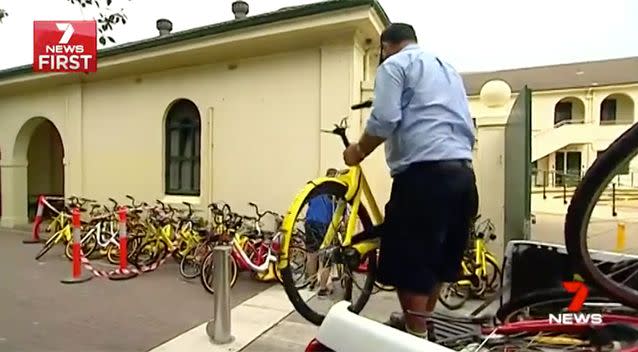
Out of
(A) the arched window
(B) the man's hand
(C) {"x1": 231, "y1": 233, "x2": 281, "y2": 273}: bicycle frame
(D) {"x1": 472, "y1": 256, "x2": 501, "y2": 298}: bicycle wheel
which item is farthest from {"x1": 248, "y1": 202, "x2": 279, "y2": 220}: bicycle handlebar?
(B) the man's hand

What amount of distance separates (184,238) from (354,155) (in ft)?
19.1

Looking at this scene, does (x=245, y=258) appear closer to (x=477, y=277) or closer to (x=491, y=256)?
(x=477, y=277)

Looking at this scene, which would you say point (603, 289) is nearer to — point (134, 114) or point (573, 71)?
point (134, 114)

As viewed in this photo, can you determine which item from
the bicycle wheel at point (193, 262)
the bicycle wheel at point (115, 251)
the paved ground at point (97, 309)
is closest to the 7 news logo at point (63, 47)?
the bicycle wheel at point (115, 251)

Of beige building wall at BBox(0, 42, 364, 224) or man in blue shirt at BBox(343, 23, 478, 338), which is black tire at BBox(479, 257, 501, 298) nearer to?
beige building wall at BBox(0, 42, 364, 224)

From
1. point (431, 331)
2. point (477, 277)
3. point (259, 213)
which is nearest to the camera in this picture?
point (431, 331)

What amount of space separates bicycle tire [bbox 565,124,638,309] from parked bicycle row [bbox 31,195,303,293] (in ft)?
16.4

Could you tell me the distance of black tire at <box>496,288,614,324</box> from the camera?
A: 1736 millimetres

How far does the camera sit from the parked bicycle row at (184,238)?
641cm

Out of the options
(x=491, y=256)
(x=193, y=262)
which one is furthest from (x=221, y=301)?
(x=491, y=256)

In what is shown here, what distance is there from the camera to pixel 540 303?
1826 mm

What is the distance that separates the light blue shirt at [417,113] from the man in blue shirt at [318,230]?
0.79 metres

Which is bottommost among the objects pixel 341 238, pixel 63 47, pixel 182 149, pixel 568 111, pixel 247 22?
pixel 341 238

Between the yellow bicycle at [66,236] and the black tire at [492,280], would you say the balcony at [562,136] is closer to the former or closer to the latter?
the black tire at [492,280]
